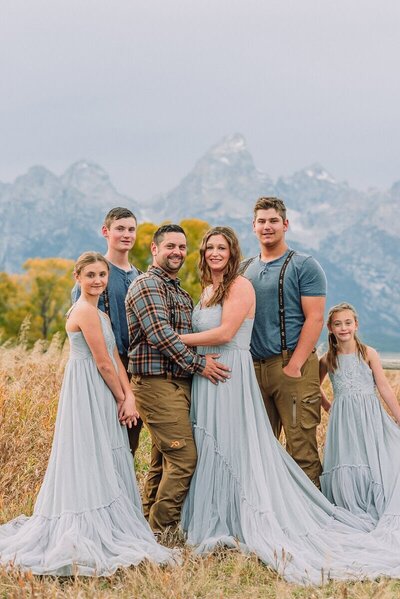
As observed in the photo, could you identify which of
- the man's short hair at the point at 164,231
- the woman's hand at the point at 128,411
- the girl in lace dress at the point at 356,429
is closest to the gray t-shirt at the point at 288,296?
the girl in lace dress at the point at 356,429

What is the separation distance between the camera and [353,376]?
615cm

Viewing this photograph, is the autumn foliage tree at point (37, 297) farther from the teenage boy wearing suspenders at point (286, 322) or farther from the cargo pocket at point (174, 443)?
the cargo pocket at point (174, 443)

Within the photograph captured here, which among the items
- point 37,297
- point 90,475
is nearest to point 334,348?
point 90,475

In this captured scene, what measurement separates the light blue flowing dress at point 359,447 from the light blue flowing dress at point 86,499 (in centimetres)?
169

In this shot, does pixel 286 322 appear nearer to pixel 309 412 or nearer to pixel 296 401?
pixel 296 401

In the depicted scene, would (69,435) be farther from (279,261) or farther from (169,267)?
(279,261)

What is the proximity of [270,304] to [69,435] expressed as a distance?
175cm

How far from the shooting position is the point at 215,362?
5.28m

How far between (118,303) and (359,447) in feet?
7.12

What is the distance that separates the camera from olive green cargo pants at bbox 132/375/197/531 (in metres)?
5.23

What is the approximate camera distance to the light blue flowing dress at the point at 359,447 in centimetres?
593

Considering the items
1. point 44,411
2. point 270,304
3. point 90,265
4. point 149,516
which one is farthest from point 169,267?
point 44,411

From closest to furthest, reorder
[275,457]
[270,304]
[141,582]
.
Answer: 1. [141,582]
2. [275,457]
3. [270,304]

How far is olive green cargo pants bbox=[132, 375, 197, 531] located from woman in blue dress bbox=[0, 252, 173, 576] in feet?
0.40
